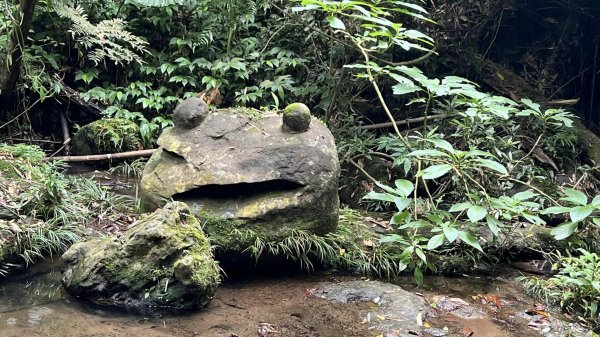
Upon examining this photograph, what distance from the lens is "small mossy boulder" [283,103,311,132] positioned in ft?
15.5

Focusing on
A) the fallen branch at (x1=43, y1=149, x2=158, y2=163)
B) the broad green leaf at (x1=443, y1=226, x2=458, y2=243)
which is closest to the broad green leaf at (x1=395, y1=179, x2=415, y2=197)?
the broad green leaf at (x1=443, y1=226, x2=458, y2=243)

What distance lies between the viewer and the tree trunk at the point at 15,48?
538 cm

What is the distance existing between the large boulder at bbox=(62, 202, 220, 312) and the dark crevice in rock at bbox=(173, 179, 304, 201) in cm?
69

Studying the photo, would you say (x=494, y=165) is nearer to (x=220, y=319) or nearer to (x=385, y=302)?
(x=385, y=302)

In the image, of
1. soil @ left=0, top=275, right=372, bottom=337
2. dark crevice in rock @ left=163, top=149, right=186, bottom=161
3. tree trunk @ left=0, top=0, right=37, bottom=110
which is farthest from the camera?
tree trunk @ left=0, top=0, right=37, bottom=110

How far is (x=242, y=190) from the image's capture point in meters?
4.51

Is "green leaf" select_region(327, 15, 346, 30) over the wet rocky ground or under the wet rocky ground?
over

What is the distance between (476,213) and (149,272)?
227 centimetres

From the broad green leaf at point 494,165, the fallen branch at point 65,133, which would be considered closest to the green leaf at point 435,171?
the broad green leaf at point 494,165

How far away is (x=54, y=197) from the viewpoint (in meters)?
4.64

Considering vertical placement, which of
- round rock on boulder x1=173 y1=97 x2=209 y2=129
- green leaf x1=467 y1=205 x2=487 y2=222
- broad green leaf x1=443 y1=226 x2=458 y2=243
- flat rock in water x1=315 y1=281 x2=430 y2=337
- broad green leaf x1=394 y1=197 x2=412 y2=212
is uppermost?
round rock on boulder x1=173 y1=97 x2=209 y2=129

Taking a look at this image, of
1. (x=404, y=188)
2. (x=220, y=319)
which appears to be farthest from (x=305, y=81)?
(x=220, y=319)

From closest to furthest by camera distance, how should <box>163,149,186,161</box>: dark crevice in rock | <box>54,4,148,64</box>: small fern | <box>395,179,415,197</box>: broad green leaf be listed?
<box>395,179,415,197</box>: broad green leaf → <box>163,149,186,161</box>: dark crevice in rock → <box>54,4,148,64</box>: small fern

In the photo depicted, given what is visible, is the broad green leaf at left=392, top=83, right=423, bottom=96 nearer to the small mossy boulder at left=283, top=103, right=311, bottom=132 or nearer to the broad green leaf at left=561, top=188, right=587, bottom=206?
the small mossy boulder at left=283, top=103, right=311, bottom=132
